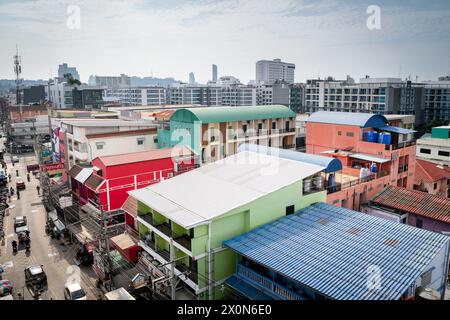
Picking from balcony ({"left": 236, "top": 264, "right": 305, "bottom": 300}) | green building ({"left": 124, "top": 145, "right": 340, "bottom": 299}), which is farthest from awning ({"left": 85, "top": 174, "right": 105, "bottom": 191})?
balcony ({"left": 236, "top": 264, "right": 305, "bottom": 300})

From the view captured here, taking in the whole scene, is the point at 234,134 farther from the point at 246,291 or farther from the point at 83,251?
the point at 246,291

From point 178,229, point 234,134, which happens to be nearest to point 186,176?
point 178,229

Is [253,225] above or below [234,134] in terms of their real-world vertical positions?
below

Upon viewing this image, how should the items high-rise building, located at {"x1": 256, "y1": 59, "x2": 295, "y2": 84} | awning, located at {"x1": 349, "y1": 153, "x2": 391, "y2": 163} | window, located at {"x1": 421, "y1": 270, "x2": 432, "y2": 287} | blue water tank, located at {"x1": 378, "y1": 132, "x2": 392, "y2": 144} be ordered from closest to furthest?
window, located at {"x1": 421, "y1": 270, "x2": 432, "y2": 287}, awning, located at {"x1": 349, "y1": 153, "x2": 391, "y2": 163}, blue water tank, located at {"x1": 378, "y1": 132, "x2": 392, "y2": 144}, high-rise building, located at {"x1": 256, "y1": 59, "x2": 295, "y2": 84}

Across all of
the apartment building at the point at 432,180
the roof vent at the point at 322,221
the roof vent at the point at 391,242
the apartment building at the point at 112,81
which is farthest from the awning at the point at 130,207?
the apartment building at the point at 112,81

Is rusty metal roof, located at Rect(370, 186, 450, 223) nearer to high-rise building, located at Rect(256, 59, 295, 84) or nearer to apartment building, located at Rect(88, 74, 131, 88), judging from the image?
high-rise building, located at Rect(256, 59, 295, 84)

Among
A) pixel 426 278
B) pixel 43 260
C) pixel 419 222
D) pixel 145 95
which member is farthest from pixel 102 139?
pixel 145 95
